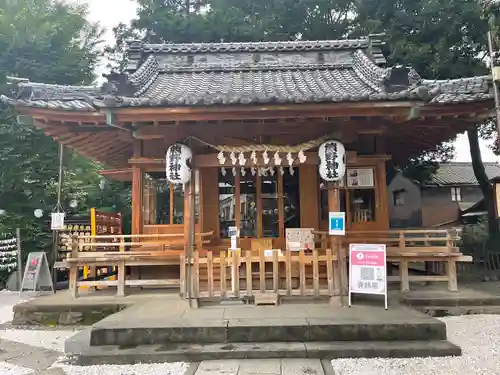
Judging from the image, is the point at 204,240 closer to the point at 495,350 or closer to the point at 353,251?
the point at 353,251

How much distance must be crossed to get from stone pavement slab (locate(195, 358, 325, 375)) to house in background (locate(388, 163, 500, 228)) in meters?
23.3

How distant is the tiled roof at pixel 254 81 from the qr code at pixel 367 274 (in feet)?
9.25

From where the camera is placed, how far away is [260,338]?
5504mm

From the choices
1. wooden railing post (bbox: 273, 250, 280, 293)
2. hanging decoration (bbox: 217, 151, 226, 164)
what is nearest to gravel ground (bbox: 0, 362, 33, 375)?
wooden railing post (bbox: 273, 250, 280, 293)

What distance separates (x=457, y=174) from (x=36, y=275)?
28.7 m

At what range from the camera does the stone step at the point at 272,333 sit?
551 centimetres

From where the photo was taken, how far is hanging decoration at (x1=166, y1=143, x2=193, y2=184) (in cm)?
707

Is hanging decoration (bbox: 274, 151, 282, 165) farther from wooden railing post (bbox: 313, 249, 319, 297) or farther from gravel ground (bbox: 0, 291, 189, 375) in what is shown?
gravel ground (bbox: 0, 291, 189, 375)

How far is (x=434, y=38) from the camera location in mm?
16234

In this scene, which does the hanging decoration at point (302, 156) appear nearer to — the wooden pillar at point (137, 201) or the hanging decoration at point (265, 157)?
the hanging decoration at point (265, 157)

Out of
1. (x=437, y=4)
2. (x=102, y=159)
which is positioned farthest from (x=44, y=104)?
(x=437, y=4)

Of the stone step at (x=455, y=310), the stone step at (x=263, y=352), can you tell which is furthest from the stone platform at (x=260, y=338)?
the stone step at (x=455, y=310)

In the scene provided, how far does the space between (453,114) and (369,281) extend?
360 cm

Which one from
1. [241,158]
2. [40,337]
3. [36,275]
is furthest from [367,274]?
[36,275]
